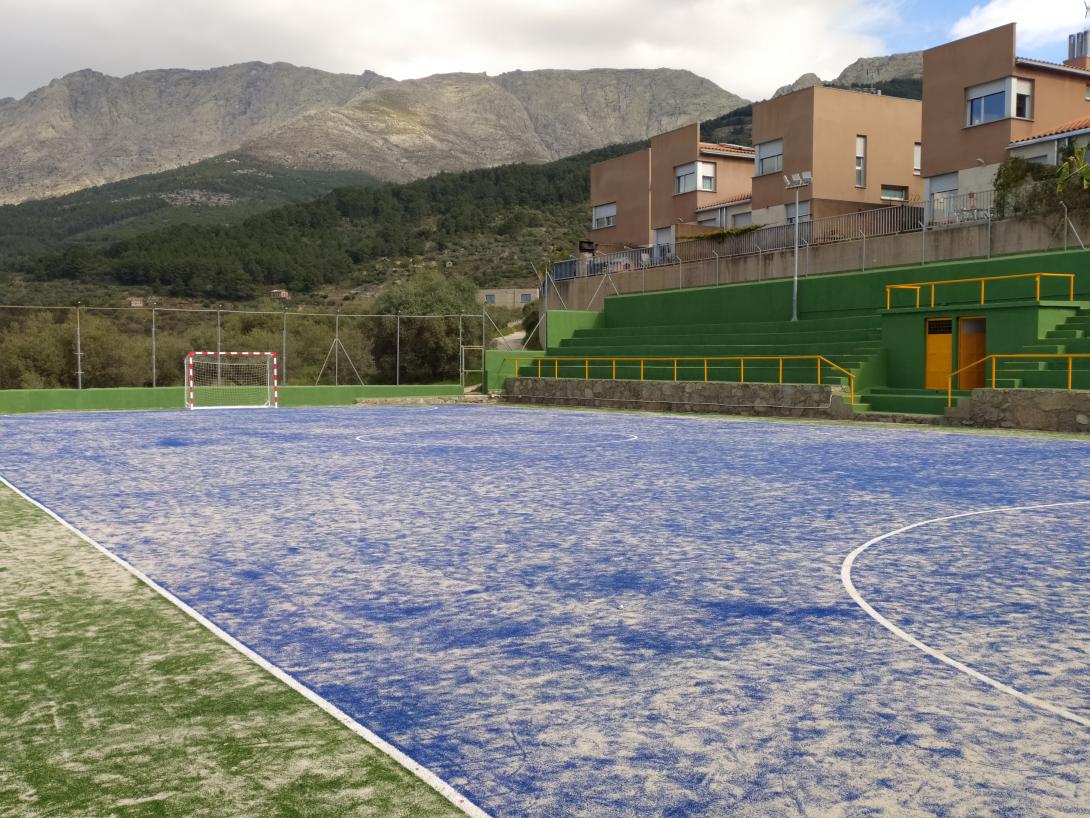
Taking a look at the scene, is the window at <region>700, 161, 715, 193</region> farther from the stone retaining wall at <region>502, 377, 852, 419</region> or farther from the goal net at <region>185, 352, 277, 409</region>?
the goal net at <region>185, 352, 277, 409</region>


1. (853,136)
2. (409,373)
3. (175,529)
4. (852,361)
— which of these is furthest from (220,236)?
(175,529)

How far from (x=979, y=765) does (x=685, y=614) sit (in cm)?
255

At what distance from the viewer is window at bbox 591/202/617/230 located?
196 ft

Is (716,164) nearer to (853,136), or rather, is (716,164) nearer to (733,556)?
(853,136)

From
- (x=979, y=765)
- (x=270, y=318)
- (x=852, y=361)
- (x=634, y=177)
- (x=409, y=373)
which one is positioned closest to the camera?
(x=979, y=765)

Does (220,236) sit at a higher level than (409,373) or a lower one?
higher

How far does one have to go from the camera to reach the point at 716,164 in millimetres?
54156

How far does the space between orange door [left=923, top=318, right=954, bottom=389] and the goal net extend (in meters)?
21.7

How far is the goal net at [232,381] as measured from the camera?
36.6 metres

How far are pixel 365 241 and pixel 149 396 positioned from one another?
80.8 meters

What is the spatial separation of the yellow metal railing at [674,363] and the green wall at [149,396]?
3.28 metres

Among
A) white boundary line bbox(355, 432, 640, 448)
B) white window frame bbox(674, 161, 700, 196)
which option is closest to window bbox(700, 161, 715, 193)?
white window frame bbox(674, 161, 700, 196)

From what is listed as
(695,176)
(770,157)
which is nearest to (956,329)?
(770,157)

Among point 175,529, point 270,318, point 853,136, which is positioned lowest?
point 175,529
